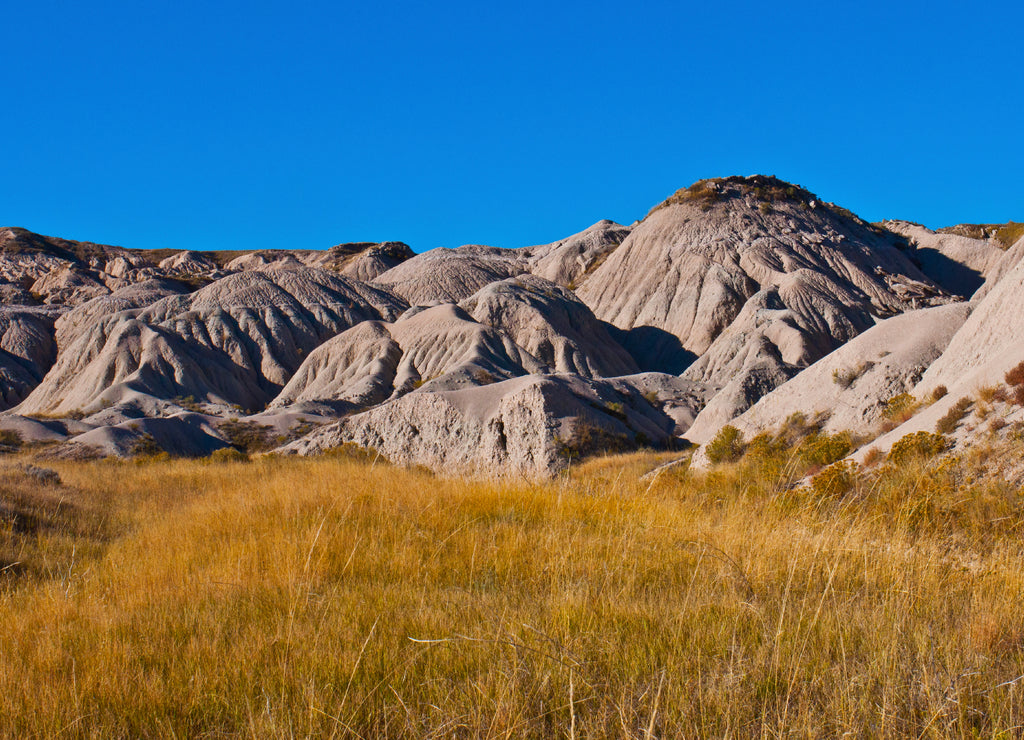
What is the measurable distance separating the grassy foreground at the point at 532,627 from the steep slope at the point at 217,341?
192 ft

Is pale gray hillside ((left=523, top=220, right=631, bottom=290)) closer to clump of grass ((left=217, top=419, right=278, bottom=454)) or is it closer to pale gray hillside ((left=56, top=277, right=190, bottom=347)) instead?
pale gray hillside ((left=56, top=277, right=190, bottom=347))

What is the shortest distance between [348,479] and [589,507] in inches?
131

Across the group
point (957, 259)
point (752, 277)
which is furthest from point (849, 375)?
point (957, 259)

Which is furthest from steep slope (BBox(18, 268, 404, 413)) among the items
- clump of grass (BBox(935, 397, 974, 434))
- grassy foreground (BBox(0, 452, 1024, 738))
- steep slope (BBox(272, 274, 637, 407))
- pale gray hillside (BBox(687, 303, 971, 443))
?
grassy foreground (BBox(0, 452, 1024, 738))

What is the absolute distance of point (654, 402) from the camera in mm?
48938

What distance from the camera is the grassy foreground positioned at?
296 centimetres

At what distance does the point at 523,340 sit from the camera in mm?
68688

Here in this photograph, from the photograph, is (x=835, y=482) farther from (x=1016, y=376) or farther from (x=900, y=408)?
(x=900, y=408)

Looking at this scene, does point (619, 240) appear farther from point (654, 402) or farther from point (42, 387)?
point (42, 387)

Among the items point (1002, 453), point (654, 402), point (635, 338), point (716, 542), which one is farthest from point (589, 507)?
point (635, 338)

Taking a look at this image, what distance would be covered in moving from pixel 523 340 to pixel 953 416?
5770 centimetres

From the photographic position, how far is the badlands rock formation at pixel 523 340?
30.3m

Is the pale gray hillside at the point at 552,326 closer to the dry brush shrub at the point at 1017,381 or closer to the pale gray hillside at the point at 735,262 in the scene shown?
the pale gray hillside at the point at 735,262

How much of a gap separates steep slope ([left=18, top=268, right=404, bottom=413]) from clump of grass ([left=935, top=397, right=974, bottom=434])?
58204mm
